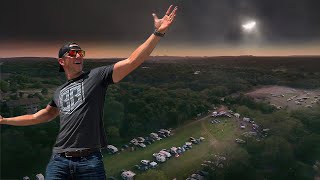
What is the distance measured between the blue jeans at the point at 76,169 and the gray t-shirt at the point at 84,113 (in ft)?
0.18

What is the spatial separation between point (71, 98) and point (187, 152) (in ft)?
5.61

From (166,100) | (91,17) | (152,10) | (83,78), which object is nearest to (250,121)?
(166,100)

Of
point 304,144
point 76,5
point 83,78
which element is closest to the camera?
point 83,78

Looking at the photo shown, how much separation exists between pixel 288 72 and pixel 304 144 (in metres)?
0.59

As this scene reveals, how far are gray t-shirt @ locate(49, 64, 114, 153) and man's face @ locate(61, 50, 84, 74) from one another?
2.5 inches

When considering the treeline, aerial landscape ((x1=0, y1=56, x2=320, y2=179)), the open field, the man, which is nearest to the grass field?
aerial landscape ((x1=0, y1=56, x2=320, y2=179))

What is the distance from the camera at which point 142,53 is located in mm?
2043

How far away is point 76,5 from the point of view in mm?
3949

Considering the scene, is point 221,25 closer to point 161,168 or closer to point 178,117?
point 178,117

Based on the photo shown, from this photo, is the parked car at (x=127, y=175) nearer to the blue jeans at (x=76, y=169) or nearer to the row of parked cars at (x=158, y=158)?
the row of parked cars at (x=158, y=158)

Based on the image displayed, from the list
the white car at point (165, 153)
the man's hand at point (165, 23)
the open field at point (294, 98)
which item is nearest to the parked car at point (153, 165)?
the white car at point (165, 153)

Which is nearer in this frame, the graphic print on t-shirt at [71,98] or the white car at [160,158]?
the graphic print on t-shirt at [71,98]

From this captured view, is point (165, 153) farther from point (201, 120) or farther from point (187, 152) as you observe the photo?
point (201, 120)

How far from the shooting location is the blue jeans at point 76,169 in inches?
82.0
